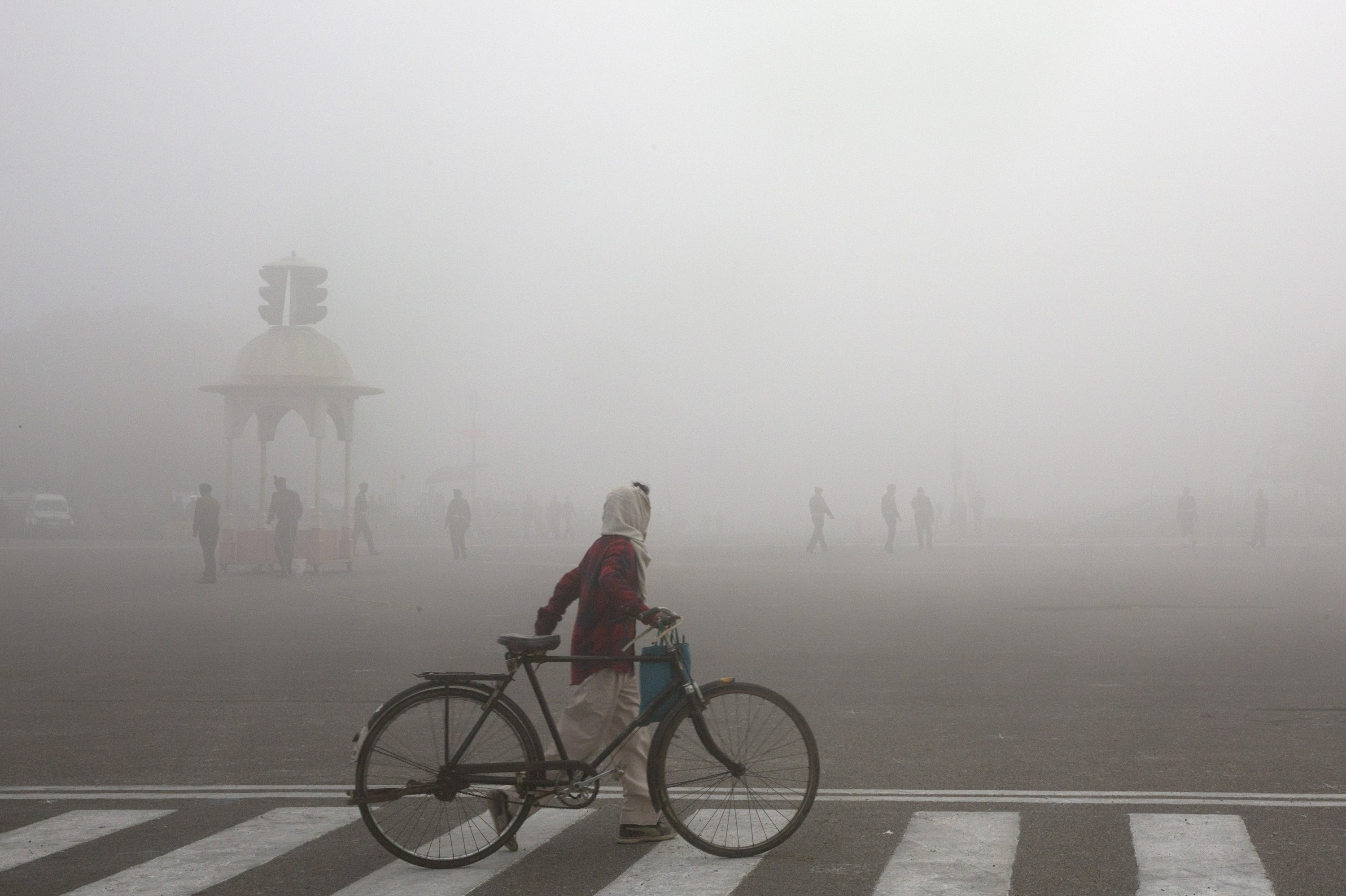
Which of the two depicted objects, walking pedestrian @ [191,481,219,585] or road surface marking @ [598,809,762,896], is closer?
road surface marking @ [598,809,762,896]

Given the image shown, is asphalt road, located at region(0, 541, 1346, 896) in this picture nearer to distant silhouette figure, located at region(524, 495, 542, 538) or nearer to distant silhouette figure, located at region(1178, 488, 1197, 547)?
distant silhouette figure, located at region(1178, 488, 1197, 547)

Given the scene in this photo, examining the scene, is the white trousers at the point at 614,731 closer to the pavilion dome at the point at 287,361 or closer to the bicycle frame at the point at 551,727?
the bicycle frame at the point at 551,727

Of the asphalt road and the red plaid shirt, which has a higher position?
the red plaid shirt

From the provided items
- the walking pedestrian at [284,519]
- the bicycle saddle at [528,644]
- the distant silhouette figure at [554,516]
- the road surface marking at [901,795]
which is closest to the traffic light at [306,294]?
the walking pedestrian at [284,519]

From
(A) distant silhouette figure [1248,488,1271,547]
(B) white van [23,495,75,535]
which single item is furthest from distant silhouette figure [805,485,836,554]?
(B) white van [23,495,75,535]

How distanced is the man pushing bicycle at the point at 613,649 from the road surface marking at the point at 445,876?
0.13 m

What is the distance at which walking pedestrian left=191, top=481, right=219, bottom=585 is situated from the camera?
2662 centimetres

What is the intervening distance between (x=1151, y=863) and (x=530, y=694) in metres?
5.86

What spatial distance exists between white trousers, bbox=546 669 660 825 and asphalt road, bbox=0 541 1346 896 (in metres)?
0.22

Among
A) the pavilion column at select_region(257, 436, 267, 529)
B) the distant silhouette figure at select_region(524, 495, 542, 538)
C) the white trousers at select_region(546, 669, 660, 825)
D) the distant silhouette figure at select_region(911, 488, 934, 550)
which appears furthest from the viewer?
the distant silhouette figure at select_region(524, 495, 542, 538)

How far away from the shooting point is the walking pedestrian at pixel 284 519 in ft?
92.3

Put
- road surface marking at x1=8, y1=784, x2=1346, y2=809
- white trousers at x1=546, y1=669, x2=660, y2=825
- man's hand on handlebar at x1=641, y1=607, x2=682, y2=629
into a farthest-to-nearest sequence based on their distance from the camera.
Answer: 1. road surface marking at x1=8, y1=784, x2=1346, y2=809
2. white trousers at x1=546, y1=669, x2=660, y2=825
3. man's hand on handlebar at x1=641, y1=607, x2=682, y2=629

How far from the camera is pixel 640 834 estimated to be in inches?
250

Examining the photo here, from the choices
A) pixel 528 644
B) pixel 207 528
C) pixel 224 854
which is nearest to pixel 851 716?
pixel 528 644
